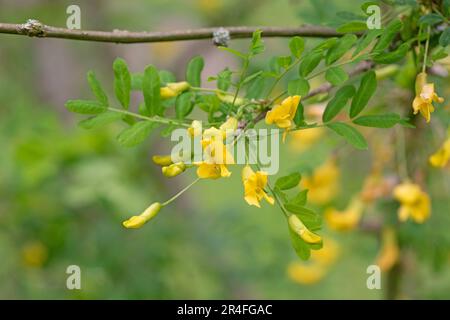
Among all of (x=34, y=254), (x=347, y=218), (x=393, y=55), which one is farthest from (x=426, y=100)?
(x=34, y=254)

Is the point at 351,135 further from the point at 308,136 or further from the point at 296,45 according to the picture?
the point at 308,136

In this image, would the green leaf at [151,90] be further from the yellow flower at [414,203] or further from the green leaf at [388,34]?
the yellow flower at [414,203]

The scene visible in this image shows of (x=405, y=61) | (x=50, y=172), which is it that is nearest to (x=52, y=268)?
(x=50, y=172)

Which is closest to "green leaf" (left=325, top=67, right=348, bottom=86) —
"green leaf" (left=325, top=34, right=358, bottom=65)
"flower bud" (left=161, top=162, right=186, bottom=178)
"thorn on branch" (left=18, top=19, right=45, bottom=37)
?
"green leaf" (left=325, top=34, right=358, bottom=65)

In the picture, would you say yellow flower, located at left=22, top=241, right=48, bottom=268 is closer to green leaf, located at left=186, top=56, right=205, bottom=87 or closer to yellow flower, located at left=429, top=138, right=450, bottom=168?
green leaf, located at left=186, top=56, right=205, bottom=87

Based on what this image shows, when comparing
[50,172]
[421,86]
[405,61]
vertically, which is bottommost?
[421,86]

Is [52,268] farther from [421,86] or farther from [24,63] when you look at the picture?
[421,86]

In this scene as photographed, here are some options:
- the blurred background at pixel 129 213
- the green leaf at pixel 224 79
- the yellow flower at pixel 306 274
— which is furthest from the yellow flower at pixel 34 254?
the green leaf at pixel 224 79
